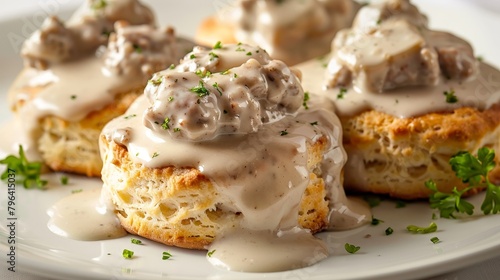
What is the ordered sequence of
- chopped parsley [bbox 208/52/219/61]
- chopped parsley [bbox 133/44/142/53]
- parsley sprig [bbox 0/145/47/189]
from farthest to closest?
chopped parsley [bbox 133/44/142/53], parsley sprig [bbox 0/145/47/189], chopped parsley [bbox 208/52/219/61]

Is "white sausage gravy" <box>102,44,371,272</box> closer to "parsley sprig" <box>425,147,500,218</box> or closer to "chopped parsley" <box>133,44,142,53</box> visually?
"parsley sprig" <box>425,147,500,218</box>

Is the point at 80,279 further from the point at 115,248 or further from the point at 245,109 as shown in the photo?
the point at 245,109

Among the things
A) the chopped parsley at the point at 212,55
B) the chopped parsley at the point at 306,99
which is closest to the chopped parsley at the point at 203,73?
the chopped parsley at the point at 212,55

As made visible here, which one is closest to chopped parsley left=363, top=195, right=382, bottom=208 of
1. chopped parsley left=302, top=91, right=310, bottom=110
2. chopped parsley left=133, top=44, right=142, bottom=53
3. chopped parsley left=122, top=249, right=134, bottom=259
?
chopped parsley left=302, top=91, right=310, bottom=110

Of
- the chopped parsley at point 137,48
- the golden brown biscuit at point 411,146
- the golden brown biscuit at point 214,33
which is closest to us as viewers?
the golden brown biscuit at point 411,146

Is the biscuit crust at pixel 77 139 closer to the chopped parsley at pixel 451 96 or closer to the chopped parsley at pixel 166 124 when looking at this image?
the chopped parsley at pixel 166 124

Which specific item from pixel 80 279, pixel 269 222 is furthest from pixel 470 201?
pixel 80 279

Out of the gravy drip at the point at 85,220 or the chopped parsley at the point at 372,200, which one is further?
the chopped parsley at the point at 372,200

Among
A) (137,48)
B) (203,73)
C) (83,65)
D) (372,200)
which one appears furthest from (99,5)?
(372,200)

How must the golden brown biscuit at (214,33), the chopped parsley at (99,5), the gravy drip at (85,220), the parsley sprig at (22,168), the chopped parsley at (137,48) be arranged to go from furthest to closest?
the golden brown biscuit at (214,33)
the chopped parsley at (99,5)
the chopped parsley at (137,48)
the parsley sprig at (22,168)
the gravy drip at (85,220)
